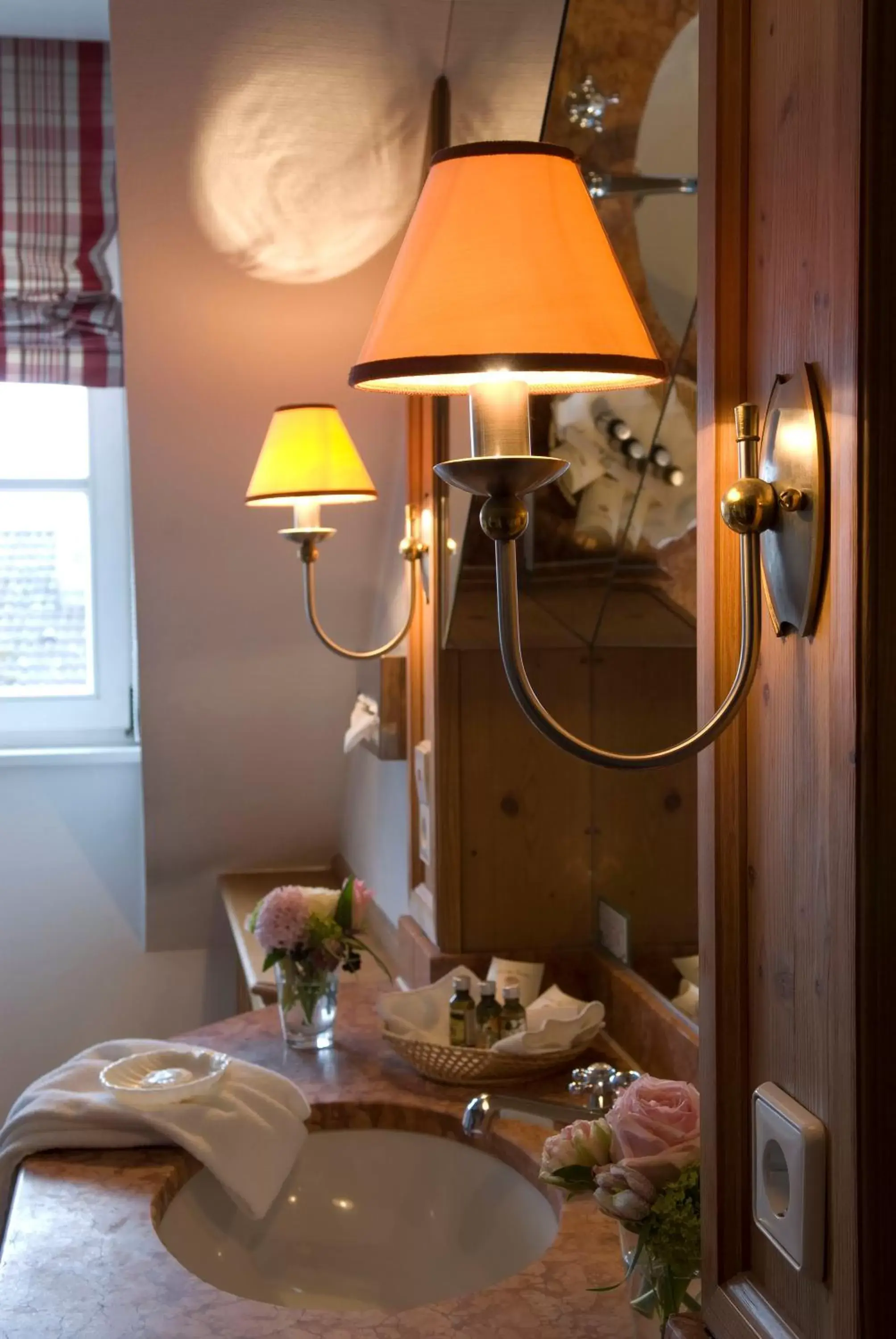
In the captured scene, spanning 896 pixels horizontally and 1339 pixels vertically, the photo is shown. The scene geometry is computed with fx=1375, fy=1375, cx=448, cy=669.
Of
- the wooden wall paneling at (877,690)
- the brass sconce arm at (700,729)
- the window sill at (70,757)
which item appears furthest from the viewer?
the window sill at (70,757)

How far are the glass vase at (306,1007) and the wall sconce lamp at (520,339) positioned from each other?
1.12 meters

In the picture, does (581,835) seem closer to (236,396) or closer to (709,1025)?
(236,396)

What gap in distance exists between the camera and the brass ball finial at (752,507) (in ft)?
2.38

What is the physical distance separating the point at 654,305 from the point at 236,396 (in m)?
0.97

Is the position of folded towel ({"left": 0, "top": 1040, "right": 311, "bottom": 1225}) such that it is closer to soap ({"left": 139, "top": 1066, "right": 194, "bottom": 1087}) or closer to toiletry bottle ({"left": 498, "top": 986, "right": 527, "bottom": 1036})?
soap ({"left": 139, "top": 1066, "right": 194, "bottom": 1087})

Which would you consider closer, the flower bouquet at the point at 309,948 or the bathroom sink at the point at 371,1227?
the bathroom sink at the point at 371,1227

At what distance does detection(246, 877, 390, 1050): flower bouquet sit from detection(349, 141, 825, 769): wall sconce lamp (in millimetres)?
1066

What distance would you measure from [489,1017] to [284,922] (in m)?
0.31

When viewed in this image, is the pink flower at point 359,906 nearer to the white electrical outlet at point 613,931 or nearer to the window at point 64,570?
the white electrical outlet at point 613,931

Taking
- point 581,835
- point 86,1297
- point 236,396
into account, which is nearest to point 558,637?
point 581,835

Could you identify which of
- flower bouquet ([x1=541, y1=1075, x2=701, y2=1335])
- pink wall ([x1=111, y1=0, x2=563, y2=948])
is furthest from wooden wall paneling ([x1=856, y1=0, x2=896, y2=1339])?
pink wall ([x1=111, y1=0, x2=563, y2=948])

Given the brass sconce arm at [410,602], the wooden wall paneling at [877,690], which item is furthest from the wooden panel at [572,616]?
the wooden wall paneling at [877,690]

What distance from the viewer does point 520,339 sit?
805mm

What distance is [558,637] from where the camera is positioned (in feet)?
6.14
